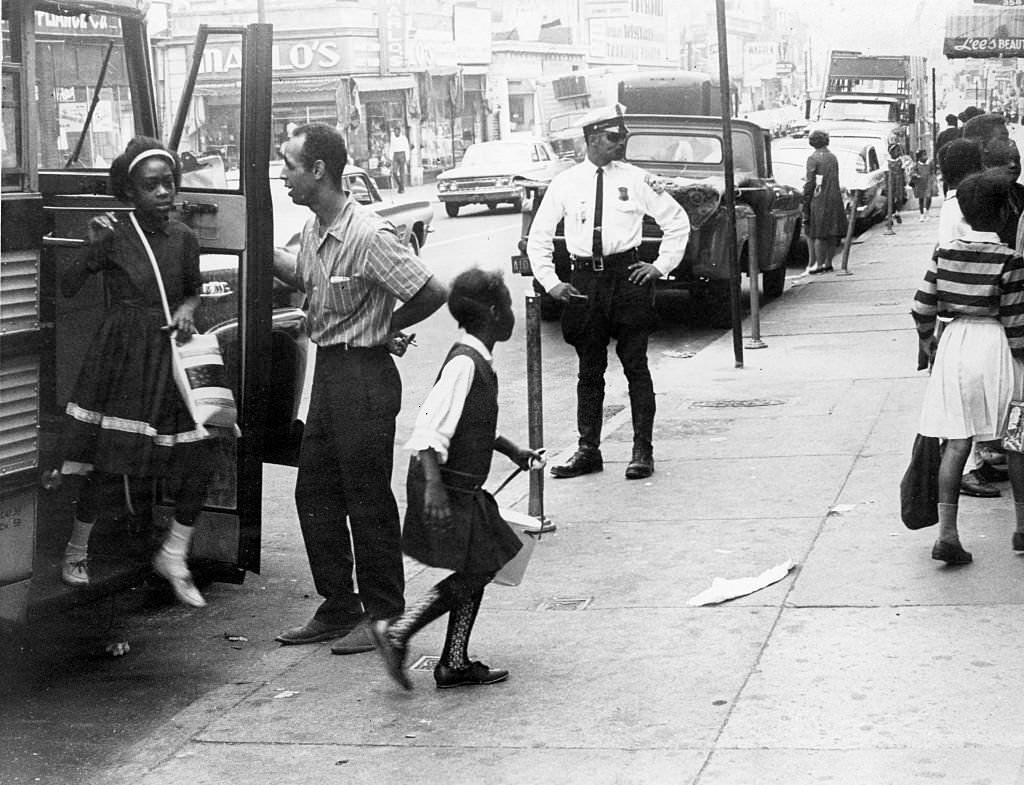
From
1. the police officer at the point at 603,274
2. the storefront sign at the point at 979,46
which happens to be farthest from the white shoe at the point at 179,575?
the storefront sign at the point at 979,46

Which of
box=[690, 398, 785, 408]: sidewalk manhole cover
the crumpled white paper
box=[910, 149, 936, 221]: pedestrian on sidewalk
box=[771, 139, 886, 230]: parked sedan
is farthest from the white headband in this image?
box=[910, 149, 936, 221]: pedestrian on sidewalk

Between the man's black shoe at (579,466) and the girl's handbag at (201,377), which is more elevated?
the girl's handbag at (201,377)

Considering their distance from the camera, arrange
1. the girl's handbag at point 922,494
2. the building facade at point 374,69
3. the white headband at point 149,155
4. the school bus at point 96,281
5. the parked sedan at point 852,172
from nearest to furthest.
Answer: the school bus at point 96,281 → the white headband at point 149,155 → the girl's handbag at point 922,494 → the parked sedan at point 852,172 → the building facade at point 374,69

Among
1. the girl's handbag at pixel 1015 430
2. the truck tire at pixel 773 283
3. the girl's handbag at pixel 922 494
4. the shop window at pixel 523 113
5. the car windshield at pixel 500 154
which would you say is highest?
the shop window at pixel 523 113

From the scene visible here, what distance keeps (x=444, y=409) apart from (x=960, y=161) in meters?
3.26

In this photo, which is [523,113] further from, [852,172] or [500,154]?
[852,172]

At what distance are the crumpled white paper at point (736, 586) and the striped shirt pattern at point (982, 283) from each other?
1241 mm

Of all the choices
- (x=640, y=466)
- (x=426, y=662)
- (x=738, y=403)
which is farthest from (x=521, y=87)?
(x=426, y=662)

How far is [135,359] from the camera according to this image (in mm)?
5738

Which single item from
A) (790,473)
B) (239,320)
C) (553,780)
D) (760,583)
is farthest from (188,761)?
(790,473)

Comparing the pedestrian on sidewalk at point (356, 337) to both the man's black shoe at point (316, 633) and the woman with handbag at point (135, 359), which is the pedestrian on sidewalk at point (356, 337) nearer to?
the man's black shoe at point (316, 633)

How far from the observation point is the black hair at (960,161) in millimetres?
7234

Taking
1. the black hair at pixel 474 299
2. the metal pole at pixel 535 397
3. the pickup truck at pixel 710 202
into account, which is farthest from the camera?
the pickup truck at pixel 710 202

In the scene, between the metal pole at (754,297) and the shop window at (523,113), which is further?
the shop window at (523,113)
